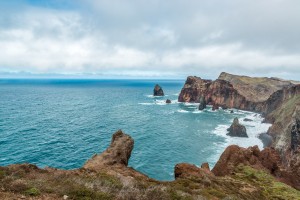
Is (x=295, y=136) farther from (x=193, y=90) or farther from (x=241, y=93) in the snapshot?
(x=193, y=90)

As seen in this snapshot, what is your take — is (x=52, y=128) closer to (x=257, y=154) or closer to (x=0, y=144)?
(x=0, y=144)

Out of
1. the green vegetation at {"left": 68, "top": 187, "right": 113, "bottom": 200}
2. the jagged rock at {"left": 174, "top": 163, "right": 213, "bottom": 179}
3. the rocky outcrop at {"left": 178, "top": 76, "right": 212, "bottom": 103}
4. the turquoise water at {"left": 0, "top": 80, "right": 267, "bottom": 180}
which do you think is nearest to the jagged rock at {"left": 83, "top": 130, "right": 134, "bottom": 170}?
the jagged rock at {"left": 174, "top": 163, "right": 213, "bottom": 179}

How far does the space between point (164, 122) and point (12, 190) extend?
91.7m

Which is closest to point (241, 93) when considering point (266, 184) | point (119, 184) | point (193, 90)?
point (193, 90)

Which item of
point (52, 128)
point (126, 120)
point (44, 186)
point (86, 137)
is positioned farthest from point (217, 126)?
point (44, 186)

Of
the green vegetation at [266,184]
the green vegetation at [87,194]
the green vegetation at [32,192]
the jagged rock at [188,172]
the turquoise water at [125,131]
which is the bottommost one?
the turquoise water at [125,131]

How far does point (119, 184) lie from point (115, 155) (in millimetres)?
9521

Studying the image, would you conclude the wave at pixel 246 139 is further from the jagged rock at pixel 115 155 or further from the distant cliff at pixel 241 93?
the jagged rock at pixel 115 155

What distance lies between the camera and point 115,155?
29312 mm

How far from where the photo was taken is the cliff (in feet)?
59.5

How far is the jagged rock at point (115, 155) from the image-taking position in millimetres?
27328

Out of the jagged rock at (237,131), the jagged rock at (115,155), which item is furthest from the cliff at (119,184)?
the jagged rock at (237,131)

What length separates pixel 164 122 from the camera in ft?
355

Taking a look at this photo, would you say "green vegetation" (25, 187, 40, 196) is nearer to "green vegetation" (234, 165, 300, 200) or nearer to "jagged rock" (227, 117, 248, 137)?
"green vegetation" (234, 165, 300, 200)
